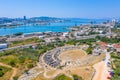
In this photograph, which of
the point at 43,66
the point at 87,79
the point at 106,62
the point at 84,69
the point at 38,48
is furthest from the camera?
the point at 38,48

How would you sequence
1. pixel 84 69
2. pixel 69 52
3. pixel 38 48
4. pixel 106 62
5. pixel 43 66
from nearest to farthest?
pixel 84 69 → pixel 43 66 → pixel 106 62 → pixel 69 52 → pixel 38 48

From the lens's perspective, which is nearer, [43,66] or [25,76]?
[25,76]

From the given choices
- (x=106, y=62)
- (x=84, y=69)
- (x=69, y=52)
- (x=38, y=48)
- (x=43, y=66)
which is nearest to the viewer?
(x=84, y=69)

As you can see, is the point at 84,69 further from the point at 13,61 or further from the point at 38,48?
the point at 38,48

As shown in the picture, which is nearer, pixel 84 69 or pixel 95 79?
pixel 95 79

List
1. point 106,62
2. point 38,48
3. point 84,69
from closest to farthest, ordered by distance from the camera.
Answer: point 84,69
point 106,62
point 38,48

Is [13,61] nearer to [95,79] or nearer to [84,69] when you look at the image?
[84,69]

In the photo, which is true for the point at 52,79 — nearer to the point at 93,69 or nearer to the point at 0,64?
the point at 93,69

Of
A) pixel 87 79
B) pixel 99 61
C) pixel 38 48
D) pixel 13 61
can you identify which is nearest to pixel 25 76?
pixel 13 61

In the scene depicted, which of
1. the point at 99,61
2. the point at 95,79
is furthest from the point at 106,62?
the point at 95,79
